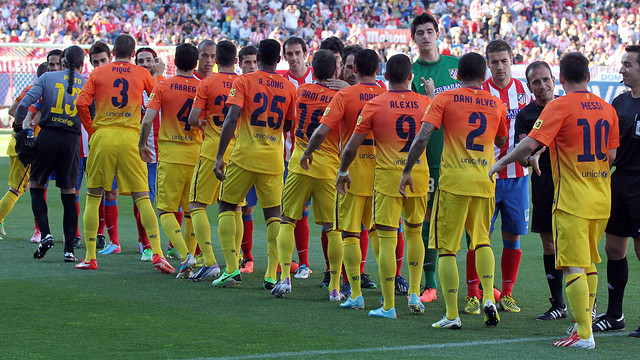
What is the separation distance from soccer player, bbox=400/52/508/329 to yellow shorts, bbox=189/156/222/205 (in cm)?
241

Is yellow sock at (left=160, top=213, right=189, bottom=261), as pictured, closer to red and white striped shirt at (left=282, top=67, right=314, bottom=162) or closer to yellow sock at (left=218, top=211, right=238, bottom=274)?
yellow sock at (left=218, top=211, right=238, bottom=274)

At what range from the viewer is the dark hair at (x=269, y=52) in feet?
24.8

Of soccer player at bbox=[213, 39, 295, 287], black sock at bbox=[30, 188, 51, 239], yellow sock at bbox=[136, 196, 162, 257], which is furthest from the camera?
black sock at bbox=[30, 188, 51, 239]

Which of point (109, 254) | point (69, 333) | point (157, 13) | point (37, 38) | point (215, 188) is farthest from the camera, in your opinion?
point (157, 13)

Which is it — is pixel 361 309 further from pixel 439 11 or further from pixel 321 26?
pixel 439 11

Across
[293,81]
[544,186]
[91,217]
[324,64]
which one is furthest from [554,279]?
[91,217]

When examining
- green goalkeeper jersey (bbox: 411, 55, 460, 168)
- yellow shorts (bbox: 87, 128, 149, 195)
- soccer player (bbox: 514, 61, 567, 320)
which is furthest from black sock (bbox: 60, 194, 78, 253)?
soccer player (bbox: 514, 61, 567, 320)

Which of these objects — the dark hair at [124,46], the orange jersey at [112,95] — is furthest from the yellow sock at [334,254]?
the dark hair at [124,46]

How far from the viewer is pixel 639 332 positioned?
5.98m

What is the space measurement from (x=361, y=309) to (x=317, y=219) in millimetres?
1063

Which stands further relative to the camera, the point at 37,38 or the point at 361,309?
the point at 37,38

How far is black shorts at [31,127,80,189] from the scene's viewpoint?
9039 millimetres

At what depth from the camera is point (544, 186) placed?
6824 mm

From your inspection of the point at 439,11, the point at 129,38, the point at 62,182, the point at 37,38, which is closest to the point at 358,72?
the point at 129,38
